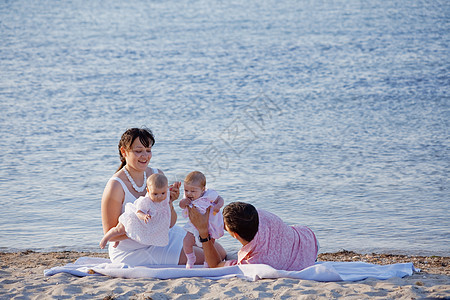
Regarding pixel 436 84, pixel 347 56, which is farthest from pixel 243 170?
pixel 347 56

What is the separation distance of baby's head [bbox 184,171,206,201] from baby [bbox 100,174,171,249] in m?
0.17

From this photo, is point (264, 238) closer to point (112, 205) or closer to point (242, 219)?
point (242, 219)

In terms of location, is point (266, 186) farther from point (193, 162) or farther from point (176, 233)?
point (176, 233)

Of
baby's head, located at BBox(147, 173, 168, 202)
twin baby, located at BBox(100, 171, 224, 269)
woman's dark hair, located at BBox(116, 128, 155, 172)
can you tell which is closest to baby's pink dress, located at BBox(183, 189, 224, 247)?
twin baby, located at BBox(100, 171, 224, 269)

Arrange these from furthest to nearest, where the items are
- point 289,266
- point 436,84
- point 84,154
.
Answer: point 436,84, point 84,154, point 289,266

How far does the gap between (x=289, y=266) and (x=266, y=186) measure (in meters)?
4.02

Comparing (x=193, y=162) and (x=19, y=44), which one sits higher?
(x=19, y=44)

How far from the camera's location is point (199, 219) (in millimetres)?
4656

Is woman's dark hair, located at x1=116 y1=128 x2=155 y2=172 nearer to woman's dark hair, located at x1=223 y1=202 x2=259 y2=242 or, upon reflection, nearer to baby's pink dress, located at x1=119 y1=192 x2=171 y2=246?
baby's pink dress, located at x1=119 y1=192 x2=171 y2=246

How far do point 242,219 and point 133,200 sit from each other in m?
1.02

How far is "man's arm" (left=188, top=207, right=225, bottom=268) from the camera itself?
183 inches

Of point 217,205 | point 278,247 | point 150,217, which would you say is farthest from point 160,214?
point 278,247

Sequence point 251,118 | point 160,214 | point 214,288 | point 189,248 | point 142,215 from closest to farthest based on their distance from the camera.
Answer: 1. point 214,288
2. point 142,215
3. point 160,214
4. point 189,248
5. point 251,118

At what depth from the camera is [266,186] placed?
8688 millimetres
